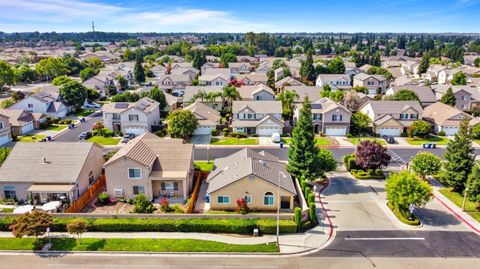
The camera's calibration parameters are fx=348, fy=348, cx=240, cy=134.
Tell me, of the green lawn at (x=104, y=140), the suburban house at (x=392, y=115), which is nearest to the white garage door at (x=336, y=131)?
the suburban house at (x=392, y=115)

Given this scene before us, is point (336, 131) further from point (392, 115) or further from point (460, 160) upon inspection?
point (460, 160)

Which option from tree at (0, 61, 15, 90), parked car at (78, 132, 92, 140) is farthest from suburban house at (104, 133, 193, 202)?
tree at (0, 61, 15, 90)

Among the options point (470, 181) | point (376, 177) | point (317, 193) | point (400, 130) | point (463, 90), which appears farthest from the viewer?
point (463, 90)

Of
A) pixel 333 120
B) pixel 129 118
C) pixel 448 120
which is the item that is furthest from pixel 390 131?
pixel 129 118

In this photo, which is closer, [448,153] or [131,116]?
Answer: [448,153]

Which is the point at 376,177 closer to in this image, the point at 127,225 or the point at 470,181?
the point at 470,181

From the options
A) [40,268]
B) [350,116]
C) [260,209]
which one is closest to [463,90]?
[350,116]

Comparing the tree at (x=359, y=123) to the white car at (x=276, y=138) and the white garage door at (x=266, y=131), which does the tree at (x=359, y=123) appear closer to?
the white garage door at (x=266, y=131)
